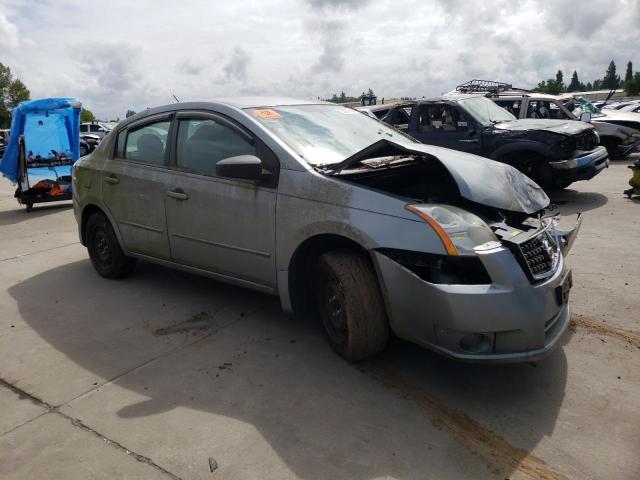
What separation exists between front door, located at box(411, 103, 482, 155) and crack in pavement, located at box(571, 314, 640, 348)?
4.95 meters

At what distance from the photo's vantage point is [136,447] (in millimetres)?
2648

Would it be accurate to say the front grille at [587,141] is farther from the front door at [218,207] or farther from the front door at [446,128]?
the front door at [218,207]

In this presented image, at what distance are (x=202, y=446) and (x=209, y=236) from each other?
1.69 m

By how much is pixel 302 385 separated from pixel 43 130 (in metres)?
9.37

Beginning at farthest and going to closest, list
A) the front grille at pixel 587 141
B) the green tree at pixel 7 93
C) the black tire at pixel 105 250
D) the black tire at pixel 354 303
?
the green tree at pixel 7 93 < the front grille at pixel 587 141 < the black tire at pixel 105 250 < the black tire at pixel 354 303

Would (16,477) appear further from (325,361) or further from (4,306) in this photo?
(4,306)

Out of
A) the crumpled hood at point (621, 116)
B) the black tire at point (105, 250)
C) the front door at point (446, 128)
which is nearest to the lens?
the black tire at point (105, 250)

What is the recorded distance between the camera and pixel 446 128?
8820 millimetres

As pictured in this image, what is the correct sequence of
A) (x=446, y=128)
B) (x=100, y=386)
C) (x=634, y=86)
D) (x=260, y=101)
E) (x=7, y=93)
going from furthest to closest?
1. (x=634, y=86)
2. (x=7, y=93)
3. (x=446, y=128)
4. (x=260, y=101)
5. (x=100, y=386)

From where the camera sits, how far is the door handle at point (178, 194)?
407cm

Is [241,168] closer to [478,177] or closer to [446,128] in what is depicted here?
[478,177]

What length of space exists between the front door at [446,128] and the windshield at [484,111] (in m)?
0.17

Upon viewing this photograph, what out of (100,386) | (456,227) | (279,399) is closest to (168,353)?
(100,386)

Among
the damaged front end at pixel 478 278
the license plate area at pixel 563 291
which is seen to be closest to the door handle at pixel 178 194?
the damaged front end at pixel 478 278
